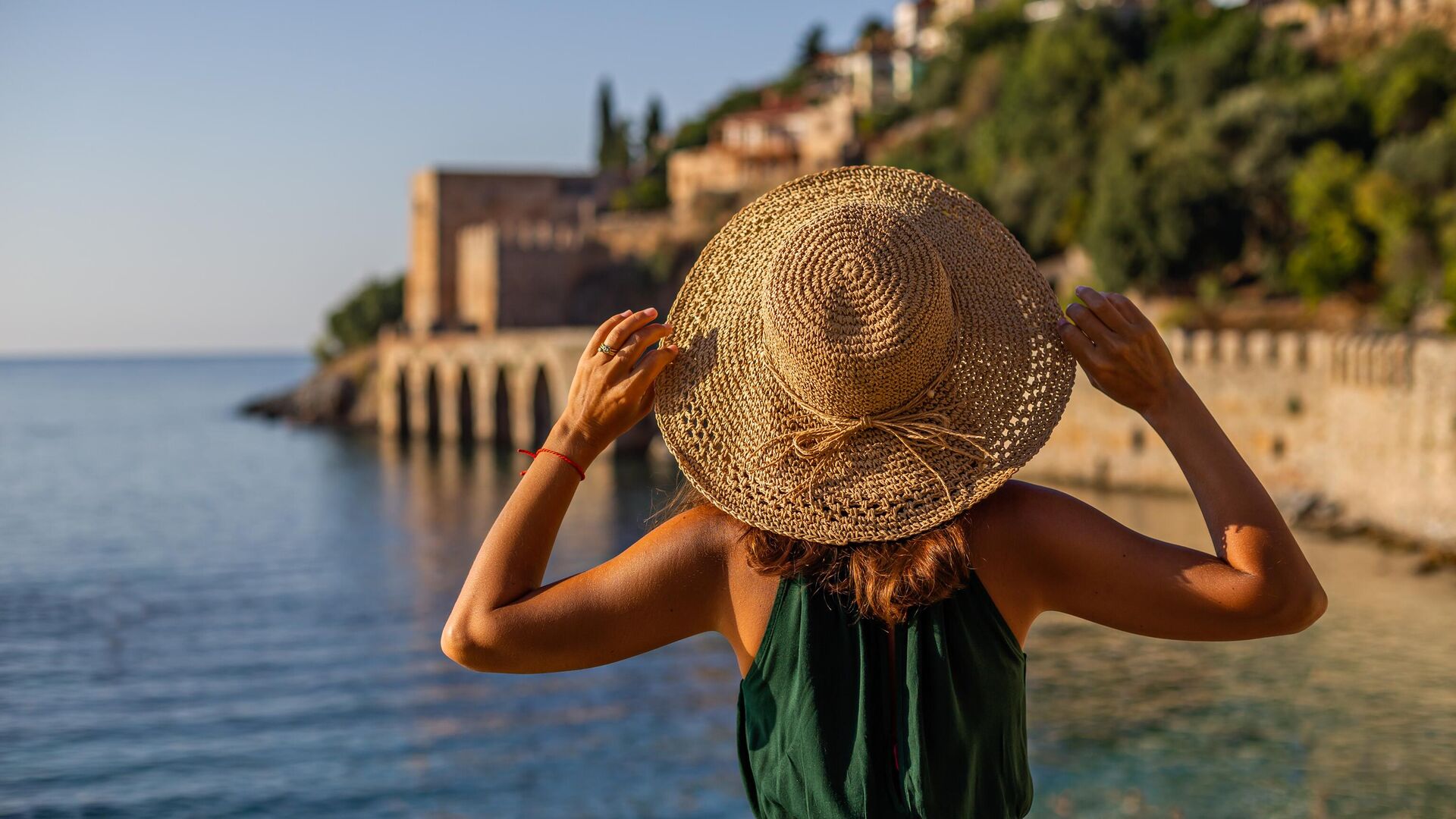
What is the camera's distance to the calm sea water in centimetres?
918

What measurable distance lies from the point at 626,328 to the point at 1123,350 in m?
0.61

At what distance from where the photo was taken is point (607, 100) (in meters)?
67.9

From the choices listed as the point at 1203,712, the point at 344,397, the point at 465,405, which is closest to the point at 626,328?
the point at 1203,712

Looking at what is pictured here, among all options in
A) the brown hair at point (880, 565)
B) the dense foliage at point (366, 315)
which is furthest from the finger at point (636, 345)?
the dense foliage at point (366, 315)

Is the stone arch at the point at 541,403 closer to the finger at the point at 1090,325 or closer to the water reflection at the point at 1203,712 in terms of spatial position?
the water reflection at the point at 1203,712

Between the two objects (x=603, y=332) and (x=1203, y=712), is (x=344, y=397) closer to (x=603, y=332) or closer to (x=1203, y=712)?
(x=1203, y=712)

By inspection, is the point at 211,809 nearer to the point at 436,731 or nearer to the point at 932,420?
the point at 436,731

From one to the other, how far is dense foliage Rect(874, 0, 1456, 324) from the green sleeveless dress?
20.6 meters

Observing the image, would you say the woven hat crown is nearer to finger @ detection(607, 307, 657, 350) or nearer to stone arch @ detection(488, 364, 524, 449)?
finger @ detection(607, 307, 657, 350)

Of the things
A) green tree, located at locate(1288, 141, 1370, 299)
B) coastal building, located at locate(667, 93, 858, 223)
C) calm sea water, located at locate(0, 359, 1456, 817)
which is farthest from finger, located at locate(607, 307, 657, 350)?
coastal building, located at locate(667, 93, 858, 223)

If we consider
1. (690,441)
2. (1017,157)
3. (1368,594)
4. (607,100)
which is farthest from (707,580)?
(607,100)

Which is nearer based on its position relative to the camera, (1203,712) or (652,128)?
(1203,712)

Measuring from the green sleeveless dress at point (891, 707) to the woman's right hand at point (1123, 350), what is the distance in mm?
302

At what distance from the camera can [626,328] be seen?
1774mm
